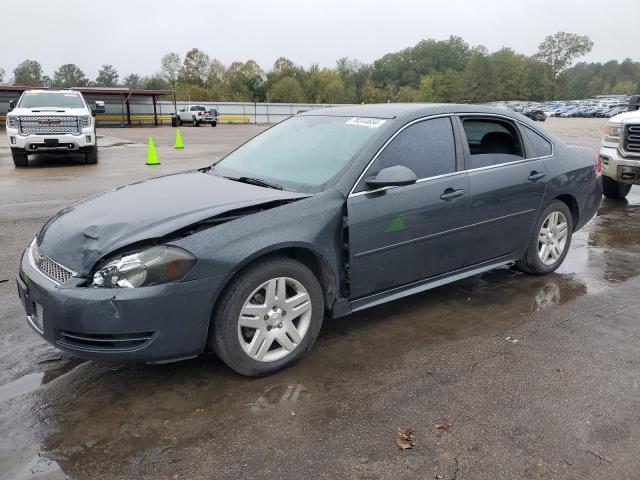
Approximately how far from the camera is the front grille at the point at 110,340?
9.70ft

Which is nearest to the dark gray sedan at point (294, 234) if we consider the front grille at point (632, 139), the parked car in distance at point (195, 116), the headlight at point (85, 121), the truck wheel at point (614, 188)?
the front grille at point (632, 139)

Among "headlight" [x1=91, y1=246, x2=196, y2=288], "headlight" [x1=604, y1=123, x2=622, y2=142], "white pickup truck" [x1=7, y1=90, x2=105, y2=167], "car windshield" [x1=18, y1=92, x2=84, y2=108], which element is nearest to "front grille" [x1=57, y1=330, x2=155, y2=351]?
"headlight" [x1=91, y1=246, x2=196, y2=288]

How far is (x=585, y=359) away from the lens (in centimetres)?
Result: 367

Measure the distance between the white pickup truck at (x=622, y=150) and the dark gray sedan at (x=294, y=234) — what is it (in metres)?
4.29

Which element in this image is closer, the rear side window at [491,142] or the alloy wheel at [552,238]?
the rear side window at [491,142]

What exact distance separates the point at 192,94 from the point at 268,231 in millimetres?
90600

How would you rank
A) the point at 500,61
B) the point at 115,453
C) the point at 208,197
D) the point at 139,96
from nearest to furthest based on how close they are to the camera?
the point at 115,453
the point at 208,197
the point at 139,96
the point at 500,61

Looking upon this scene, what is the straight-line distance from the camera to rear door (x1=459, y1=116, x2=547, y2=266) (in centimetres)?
446

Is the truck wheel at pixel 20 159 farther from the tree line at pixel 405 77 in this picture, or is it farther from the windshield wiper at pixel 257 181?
the tree line at pixel 405 77

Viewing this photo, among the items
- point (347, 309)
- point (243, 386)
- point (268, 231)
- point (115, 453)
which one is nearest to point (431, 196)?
point (347, 309)

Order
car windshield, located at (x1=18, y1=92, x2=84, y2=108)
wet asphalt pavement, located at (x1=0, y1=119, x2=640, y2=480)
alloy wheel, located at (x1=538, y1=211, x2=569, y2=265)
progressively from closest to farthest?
wet asphalt pavement, located at (x1=0, y1=119, x2=640, y2=480) → alloy wheel, located at (x1=538, y1=211, x2=569, y2=265) → car windshield, located at (x1=18, y1=92, x2=84, y2=108)

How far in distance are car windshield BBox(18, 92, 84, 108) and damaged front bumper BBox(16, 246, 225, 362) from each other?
44.1 ft

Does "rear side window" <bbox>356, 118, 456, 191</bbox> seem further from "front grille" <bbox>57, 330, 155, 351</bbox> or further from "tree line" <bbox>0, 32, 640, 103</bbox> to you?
"tree line" <bbox>0, 32, 640, 103</bbox>

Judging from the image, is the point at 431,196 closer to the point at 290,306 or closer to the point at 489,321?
the point at 489,321
